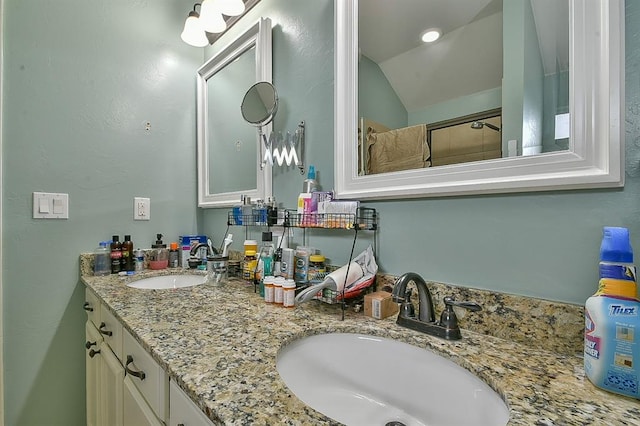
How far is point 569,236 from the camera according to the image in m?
0.62

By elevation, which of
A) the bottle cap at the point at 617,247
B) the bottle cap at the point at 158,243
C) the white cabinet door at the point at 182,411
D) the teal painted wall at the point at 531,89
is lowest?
the white cabinet door at the point at 182,411

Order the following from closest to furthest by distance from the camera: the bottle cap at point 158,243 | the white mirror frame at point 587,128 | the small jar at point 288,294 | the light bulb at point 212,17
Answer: the white mirror frame at point 587,128
the small jar at point 288,294
the light bulb at point 212,17
the bottle cap at point 158,243

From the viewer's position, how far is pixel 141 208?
161 cm

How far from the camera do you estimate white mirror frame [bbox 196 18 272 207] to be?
54.4 inches

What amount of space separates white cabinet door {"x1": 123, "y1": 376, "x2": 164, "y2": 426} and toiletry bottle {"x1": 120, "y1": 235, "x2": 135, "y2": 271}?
0.77m

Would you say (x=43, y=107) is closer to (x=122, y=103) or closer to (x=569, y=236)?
(x=122, y=103)

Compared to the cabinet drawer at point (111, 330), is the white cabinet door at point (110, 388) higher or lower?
lower

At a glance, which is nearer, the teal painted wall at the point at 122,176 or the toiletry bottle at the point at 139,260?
the teal painted wall at the point at 122,176

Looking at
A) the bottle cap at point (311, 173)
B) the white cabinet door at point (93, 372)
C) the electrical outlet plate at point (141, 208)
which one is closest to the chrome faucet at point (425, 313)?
the bottle cap at point (311, 173)

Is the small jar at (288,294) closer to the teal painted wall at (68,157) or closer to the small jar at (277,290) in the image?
the small jar at (277,290)

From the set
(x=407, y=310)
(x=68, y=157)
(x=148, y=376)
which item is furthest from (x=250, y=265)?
(x=68, y=157)

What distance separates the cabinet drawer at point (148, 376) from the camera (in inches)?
24.3

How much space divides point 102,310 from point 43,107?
0.96 m

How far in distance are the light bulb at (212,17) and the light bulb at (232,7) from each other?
3cm
